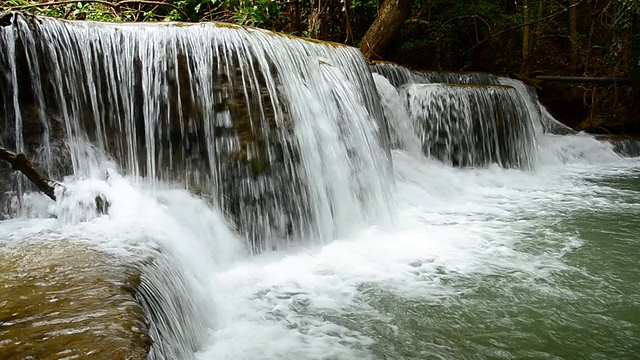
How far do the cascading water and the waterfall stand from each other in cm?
1

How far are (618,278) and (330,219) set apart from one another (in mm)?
2254

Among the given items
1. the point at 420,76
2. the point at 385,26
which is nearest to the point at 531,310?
the point at 420,76

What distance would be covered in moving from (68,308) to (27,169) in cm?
168

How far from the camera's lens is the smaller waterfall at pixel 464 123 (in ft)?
25.3

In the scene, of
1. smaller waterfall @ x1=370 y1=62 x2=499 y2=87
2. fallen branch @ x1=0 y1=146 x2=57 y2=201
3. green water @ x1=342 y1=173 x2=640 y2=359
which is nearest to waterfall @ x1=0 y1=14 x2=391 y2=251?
fallen branch @ x1=0 y1=146 x2=57 y2=201

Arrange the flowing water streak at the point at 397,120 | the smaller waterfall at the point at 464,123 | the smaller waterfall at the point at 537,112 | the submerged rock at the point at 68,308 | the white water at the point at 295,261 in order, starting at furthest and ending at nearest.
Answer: the smaller waterfall at the point at 537,112
the smaller waterfall at the point at 464,123
the flowing water streak at the point at 397,120
the white water at the point at 295,261
the submerged rock at the point at 68,308

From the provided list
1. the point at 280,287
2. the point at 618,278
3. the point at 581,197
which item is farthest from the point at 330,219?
the point at 581,197

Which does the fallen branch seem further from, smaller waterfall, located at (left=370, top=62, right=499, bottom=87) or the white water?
smaller waterfall, located at (left=370, top=62, right=499, bottom=87)

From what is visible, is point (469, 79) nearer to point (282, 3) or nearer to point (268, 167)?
point (282, 3)

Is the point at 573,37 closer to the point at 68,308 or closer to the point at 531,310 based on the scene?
the point at 531,310

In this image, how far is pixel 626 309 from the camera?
3018mm

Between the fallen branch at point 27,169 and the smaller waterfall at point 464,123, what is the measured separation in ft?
18.4

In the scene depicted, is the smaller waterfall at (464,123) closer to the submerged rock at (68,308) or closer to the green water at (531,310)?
the green water at (531,310)

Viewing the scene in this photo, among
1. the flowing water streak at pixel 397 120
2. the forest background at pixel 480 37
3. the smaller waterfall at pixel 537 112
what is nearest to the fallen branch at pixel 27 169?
the flowing water streak at pixel 397 120
